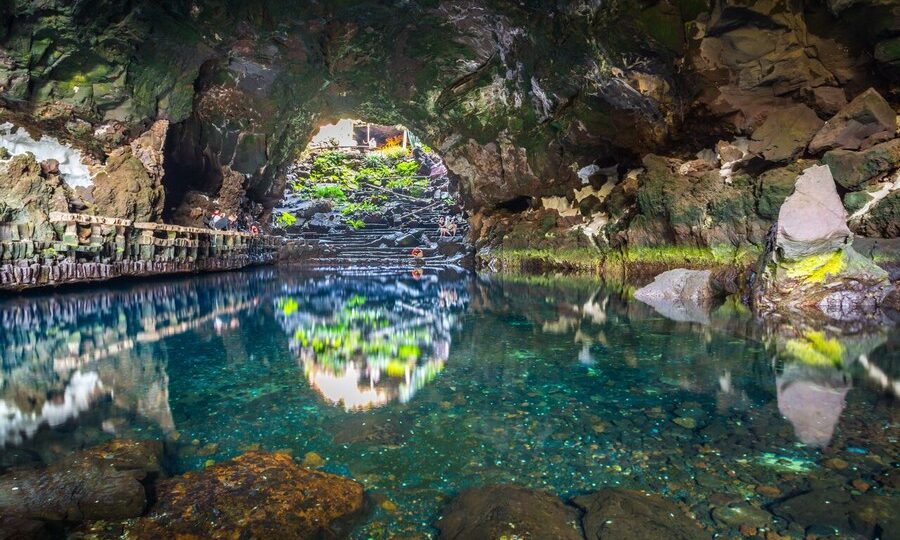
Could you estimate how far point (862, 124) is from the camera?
29.9ft

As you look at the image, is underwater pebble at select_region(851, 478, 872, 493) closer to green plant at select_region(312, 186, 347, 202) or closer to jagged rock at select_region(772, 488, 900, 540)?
jagged rock at select_region(772, 488, 900, 540)

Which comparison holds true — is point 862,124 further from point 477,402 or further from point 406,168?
point 406,168

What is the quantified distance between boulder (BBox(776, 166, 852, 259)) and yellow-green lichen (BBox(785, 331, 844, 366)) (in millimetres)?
1941

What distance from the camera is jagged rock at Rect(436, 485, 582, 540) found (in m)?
1.82

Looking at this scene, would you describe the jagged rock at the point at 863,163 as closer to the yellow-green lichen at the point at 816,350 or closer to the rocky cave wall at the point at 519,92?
the rocky cave wall at the point at 519,92

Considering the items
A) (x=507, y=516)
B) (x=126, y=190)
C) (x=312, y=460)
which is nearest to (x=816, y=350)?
(x=507, y=516)

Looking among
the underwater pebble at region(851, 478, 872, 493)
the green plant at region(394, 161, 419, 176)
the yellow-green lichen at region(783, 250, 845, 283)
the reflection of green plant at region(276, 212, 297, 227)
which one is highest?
the green plant at region(394, 161, 419, 176)

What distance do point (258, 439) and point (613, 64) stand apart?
11.8 m

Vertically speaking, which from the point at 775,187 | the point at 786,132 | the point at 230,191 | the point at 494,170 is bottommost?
the point at 775,187

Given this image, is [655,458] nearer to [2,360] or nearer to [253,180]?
[2,360]

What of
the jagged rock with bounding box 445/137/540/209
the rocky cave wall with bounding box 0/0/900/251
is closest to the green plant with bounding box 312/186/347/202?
the rocky cave wall with bounding box 0/0/900/251

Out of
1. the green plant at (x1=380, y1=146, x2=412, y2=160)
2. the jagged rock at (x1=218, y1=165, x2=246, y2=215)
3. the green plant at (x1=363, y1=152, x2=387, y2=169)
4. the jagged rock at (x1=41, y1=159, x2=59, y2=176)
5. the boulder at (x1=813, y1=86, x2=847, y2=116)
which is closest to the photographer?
the boulder at (x1=813, y1=86, x2=847, y2=116)

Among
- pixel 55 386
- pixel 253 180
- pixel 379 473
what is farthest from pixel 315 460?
pixel 253 180

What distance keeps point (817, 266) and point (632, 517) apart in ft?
22.6
